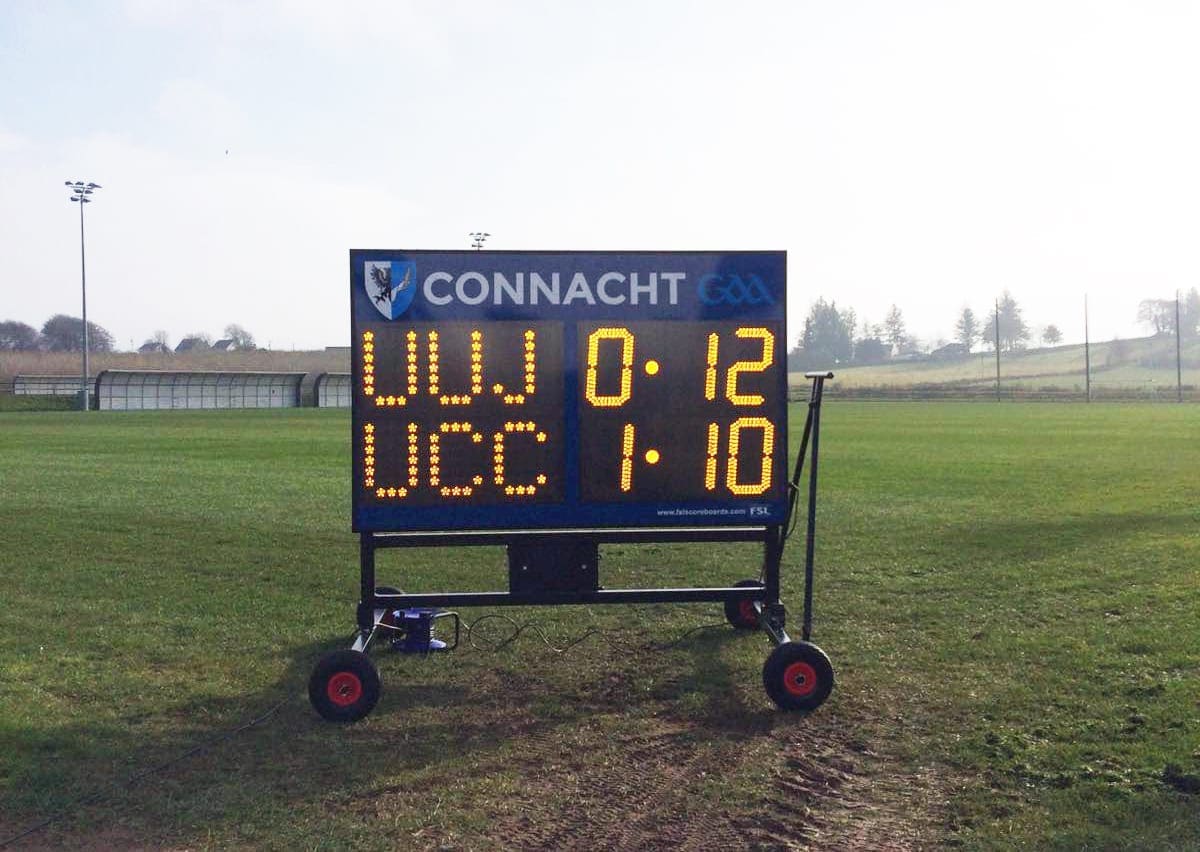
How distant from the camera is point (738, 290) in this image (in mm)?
7953

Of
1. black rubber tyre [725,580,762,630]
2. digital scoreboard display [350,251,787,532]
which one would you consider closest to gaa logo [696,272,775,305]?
digital scoreboard display [350,251,787,532]

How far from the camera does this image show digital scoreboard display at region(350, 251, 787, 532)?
7715 millimetres

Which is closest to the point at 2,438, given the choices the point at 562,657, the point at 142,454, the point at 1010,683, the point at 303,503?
the point at 142,454

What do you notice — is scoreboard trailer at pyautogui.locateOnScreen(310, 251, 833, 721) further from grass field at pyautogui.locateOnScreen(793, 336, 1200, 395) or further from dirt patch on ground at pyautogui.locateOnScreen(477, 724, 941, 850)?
grass field at pyautogui.locateOnScreen(793, 336, 1200, 395)

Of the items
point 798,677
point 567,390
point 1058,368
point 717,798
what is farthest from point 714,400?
point 1058,368

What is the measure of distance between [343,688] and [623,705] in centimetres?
177

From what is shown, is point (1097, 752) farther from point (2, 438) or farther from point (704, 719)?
point (2, 438)

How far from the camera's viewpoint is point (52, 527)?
16578mm

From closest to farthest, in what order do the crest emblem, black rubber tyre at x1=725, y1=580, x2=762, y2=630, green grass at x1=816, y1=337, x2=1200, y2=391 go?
the crest emblem, black rubber tyre at x1=725, y1=580, x2=762, y2=630, green grass at x1=816, y1=337, x2=1200, y2=391

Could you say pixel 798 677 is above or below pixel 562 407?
below

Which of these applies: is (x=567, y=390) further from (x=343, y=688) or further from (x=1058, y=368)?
(x=1058, y=368)

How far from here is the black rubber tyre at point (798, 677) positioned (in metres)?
7.39

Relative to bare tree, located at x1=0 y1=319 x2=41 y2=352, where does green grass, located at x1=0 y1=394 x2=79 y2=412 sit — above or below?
below

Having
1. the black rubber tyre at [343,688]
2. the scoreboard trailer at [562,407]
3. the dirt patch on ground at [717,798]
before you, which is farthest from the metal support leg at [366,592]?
the dirt patch on ground at [717,798]
